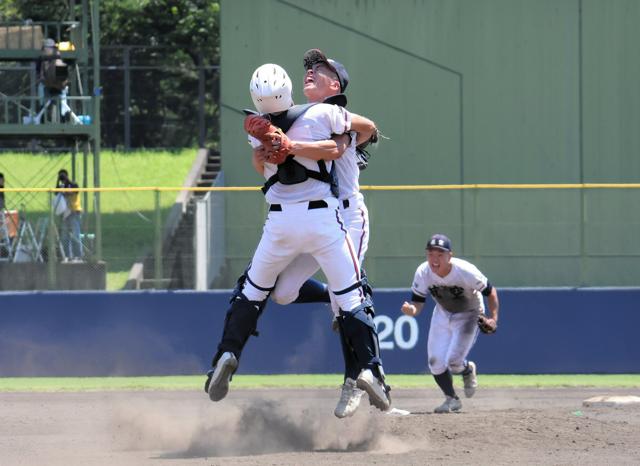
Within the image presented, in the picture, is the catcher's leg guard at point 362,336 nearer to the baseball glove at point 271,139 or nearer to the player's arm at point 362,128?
the player's arm at point 362,128

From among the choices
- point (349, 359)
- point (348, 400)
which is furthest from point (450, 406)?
point (348, 400)

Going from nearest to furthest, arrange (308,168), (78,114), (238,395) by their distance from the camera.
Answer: (308,168) < (238,395) < (78,114)

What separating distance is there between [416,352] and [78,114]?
13767 millimetres

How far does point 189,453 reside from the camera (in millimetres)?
8992

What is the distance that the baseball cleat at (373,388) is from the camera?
28.5ft

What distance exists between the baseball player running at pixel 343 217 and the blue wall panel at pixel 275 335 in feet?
26.0

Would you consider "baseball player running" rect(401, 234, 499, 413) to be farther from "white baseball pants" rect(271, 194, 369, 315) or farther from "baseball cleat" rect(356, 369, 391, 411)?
"baseball cleat" rect(356, 369, 391, 411)

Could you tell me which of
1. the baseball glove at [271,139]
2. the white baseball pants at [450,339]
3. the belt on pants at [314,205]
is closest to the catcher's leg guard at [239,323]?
the belt on pants at [314,205]

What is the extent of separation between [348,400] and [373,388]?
Result: 0.29 metres

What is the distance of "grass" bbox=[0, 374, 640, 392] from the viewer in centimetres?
1562

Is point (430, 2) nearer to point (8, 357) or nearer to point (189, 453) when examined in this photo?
point (8, 357)


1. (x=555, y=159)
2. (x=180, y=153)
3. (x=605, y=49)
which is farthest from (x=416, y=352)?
(x=180, y=153)

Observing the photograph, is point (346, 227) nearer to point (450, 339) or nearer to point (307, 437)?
point (307, 437)

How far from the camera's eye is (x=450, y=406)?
1255 centimetres
